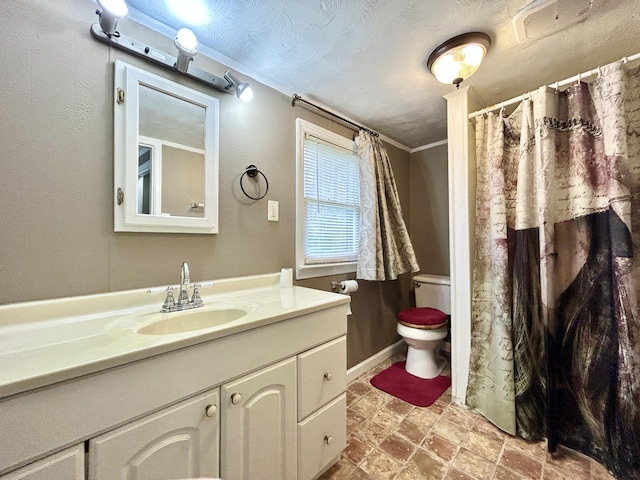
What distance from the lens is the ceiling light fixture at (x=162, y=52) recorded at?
2.96 ft

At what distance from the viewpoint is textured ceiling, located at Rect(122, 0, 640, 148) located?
1.04 meters

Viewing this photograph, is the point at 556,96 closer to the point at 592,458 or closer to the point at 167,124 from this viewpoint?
the point at 592,458

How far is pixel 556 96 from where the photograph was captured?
52.9 inches

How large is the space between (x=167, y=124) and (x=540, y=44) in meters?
1.88

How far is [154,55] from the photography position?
3.51ft

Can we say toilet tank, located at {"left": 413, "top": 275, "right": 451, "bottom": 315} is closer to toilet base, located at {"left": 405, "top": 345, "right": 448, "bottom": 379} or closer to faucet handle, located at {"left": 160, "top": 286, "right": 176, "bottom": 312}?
toilet base, located at {"left": 405, "top": 345, "right": 448, "bottom": 379}

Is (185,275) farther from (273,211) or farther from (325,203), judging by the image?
(325,203)

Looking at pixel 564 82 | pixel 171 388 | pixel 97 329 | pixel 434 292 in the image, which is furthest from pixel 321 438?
pixel 564 82

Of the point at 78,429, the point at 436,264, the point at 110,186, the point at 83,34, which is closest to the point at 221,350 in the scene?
the point at 78,429

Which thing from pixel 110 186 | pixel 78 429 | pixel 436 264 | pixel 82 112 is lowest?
pixel 78 429

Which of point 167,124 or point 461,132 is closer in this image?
point 167,124

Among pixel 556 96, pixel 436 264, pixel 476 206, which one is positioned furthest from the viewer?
pixel 436 264

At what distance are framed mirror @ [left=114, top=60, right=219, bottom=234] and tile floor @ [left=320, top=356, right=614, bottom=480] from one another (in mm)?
1410

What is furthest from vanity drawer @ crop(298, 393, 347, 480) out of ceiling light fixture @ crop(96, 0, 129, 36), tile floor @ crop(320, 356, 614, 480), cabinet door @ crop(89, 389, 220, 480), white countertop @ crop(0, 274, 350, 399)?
ceiling light fixture @ crop(96, 0, 129, 36)
